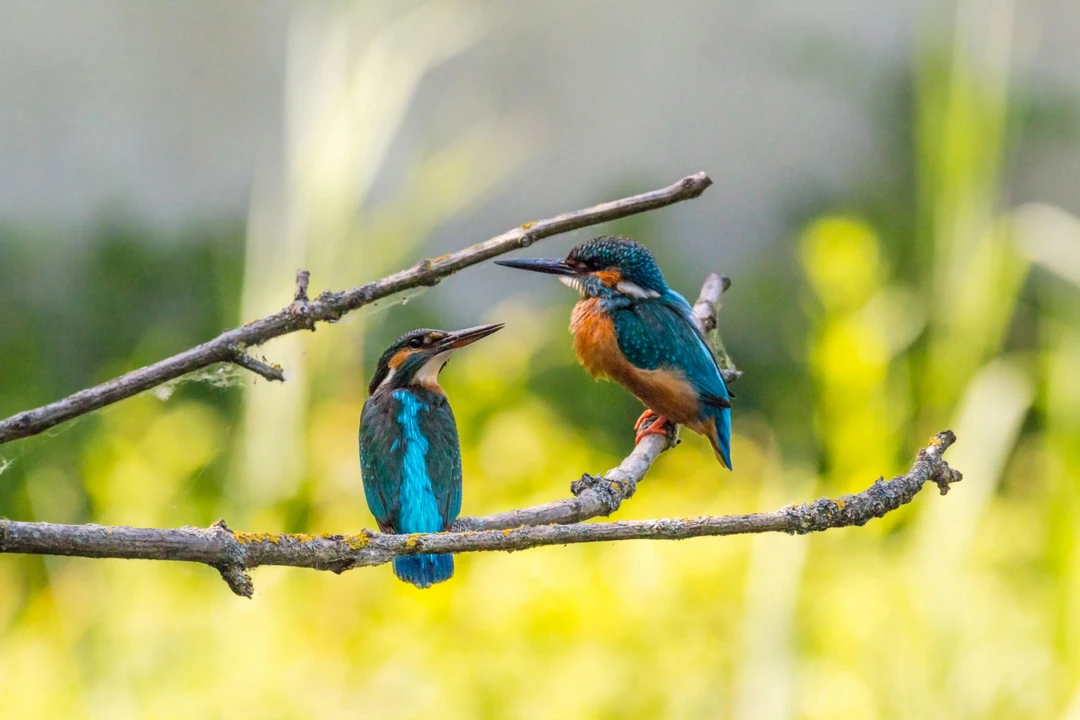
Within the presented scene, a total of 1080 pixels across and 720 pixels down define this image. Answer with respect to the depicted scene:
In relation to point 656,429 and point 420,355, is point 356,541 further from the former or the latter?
point 656,429

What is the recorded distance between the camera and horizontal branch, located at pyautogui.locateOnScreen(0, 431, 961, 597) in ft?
1.76

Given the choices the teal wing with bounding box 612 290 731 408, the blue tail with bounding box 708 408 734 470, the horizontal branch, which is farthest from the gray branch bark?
the blue tail with bounding box 708 408 734 470

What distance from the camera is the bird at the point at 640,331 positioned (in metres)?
1.09

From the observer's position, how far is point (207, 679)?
7.23 ft

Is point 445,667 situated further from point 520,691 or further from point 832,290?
point 832,290

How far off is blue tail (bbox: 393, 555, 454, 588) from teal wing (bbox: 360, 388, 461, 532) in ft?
0.16

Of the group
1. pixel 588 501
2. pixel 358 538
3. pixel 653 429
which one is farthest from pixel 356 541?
pixel 653 429

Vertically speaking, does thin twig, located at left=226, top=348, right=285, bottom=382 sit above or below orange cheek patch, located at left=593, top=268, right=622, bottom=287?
below

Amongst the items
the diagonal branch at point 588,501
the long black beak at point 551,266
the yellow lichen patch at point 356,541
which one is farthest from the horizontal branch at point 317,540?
the long black beak at point 551,266

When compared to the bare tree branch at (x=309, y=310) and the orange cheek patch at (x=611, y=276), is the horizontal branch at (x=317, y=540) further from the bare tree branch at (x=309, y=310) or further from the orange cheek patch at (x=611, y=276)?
the orange cheek patch at (x=611, y=276)

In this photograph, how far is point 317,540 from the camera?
55cm

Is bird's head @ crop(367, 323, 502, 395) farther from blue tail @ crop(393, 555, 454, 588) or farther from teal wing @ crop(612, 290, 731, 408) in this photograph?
teal wing @ crop(612, 290, 731, 408)

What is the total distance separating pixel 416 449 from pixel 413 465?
11 millimetres

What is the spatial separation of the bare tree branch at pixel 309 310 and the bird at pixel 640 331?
369 millimetres
